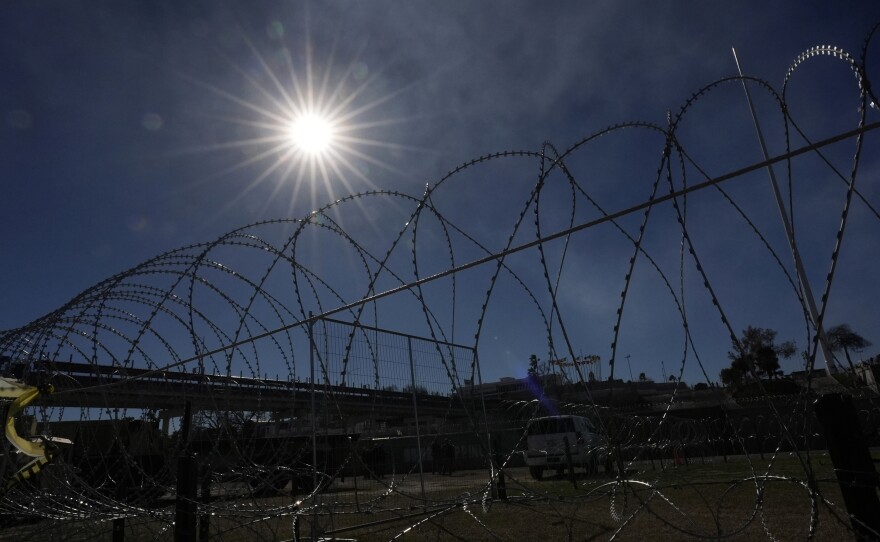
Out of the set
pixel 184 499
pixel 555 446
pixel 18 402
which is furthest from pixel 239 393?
pixel 555 446

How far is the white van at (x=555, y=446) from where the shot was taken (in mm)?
14914

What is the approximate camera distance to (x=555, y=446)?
15.4 meters

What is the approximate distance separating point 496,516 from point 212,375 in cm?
468

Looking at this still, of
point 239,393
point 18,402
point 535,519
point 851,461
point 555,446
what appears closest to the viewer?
point 851,461

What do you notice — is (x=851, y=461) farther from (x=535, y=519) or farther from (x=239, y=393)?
(x=239, y=393)

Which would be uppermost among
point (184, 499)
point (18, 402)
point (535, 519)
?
point (18, 402)

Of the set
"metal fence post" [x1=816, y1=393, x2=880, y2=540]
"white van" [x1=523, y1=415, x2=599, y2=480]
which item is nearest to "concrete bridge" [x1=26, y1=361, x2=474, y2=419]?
"metal fence post" [x1=816, y1=393, x2=880, y2=540]

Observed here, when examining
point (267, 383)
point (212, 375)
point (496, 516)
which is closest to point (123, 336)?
point (212, 375)

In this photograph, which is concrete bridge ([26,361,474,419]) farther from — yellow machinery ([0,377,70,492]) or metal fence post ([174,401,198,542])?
yellow machinery ([0,377,70,492])

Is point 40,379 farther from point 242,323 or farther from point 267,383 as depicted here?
point 242,323

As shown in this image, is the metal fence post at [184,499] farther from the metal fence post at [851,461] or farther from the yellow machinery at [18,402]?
the metal fence post at [851,461]

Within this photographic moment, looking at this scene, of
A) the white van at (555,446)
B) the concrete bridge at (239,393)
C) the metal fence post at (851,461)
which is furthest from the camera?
the white van at (555,446)

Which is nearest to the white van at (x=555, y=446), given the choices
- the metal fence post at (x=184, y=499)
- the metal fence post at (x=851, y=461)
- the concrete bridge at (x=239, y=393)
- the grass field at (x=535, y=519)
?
the grass field at (x=535, y=519)

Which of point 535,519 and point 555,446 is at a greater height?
point 555,446
